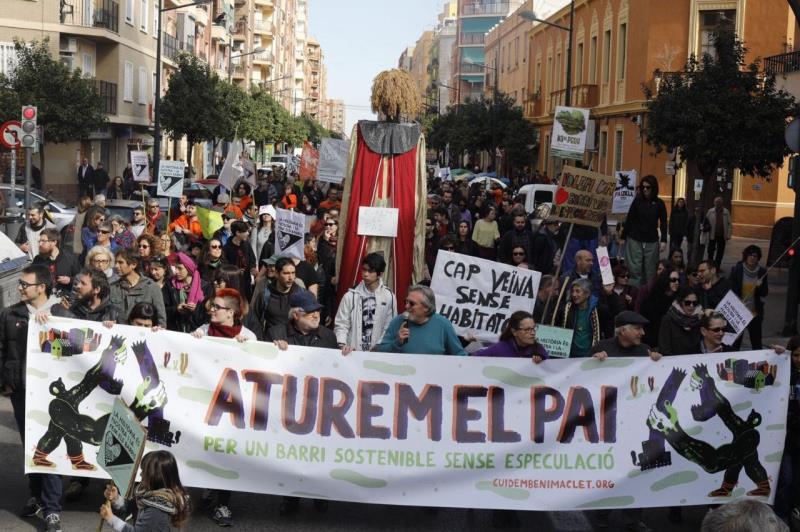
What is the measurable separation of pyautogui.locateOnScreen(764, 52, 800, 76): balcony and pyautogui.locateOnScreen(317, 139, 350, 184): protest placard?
995 centimetres

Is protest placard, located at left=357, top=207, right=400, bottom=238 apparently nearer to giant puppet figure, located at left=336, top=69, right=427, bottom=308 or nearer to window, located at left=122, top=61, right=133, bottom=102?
giant puppet figure, located at left=336, top=69, right=427, bottom=308

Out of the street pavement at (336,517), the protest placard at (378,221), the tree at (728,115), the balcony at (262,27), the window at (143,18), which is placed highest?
the balcony at (262,27)

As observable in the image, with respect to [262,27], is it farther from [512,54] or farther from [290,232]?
[290,232]

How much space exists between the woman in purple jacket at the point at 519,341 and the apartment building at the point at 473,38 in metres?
113

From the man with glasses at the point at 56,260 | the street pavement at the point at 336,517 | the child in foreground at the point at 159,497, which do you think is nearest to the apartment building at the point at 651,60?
the man with glasses at the point at 56,260

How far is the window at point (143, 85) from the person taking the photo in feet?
162

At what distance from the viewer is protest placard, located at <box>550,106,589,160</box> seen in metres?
18.5

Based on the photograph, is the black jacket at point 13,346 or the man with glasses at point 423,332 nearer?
the black jacket at point 13,346

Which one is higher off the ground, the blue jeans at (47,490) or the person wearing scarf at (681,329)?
the person wearing scarf at (681,329)

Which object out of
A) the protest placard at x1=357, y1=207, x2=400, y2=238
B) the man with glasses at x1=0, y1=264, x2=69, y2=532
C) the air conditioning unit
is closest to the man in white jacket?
the protest placard at x1=357, y1=207, x2=400, y2=238

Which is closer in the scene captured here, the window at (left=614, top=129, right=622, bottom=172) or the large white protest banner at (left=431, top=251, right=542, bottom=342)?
the large white protest banner at (left=431, top=251, right=542, bottom=342)

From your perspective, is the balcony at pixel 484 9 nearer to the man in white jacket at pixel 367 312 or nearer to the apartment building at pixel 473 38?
the apartment building at pixel 473 38

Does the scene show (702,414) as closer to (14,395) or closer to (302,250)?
(14,395)

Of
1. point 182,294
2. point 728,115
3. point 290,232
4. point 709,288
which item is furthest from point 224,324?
point 728,115
